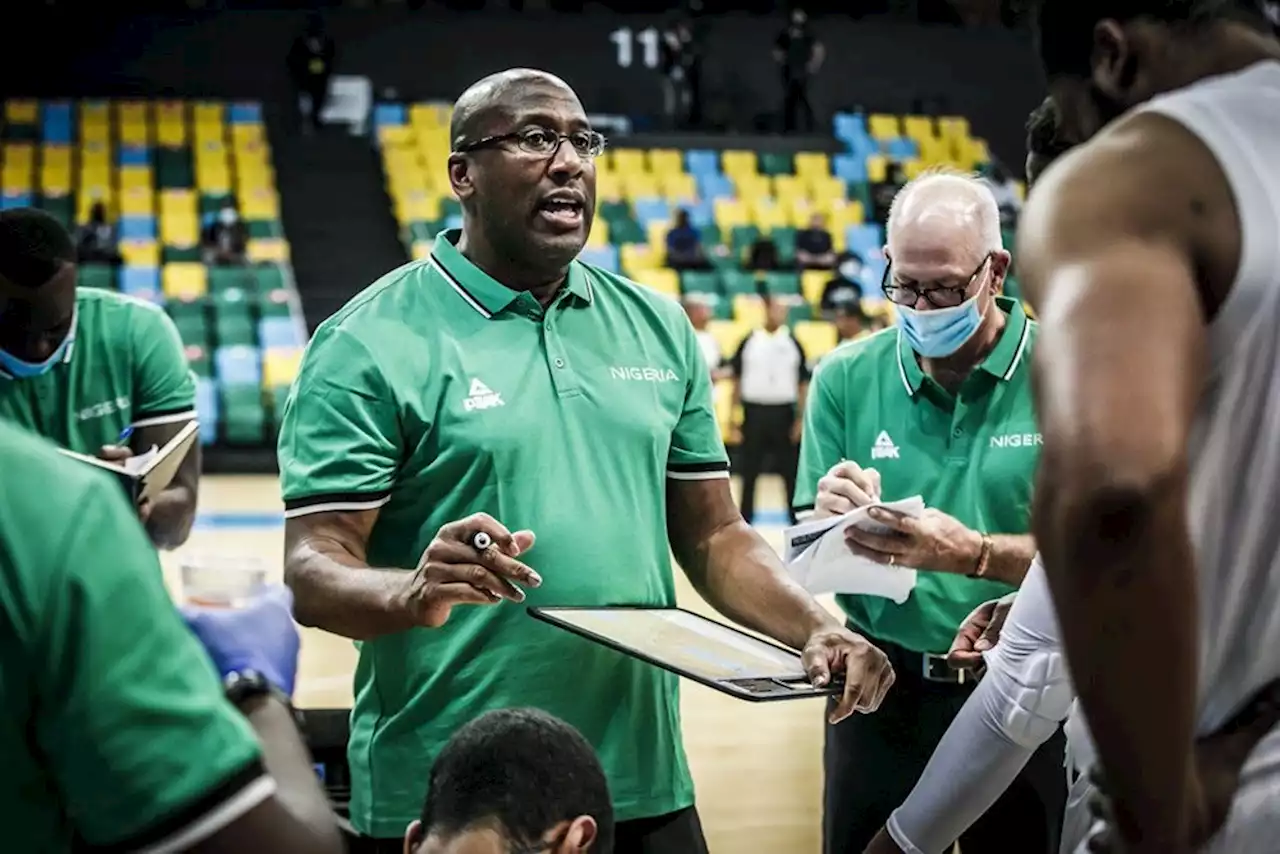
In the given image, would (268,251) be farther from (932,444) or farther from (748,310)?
(932,444)

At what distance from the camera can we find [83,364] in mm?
4070

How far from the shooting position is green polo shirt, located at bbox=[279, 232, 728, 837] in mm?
2676

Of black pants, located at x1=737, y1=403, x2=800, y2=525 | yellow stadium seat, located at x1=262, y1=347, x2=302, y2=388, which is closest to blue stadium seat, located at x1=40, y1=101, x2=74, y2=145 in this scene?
yellow stadium seat, located at x1=262, y1=347, x2=302, y2=388

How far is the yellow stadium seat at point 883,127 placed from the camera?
19266 millimetres

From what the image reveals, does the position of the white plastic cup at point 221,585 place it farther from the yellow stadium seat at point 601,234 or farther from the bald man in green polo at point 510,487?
the yellow stadium seat at point 601,234

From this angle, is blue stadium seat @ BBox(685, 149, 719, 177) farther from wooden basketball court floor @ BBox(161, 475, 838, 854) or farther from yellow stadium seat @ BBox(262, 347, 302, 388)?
wooden basketball court floor @ BBox(161, 475, 838, 854)

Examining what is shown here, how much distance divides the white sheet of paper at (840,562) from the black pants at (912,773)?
21cm

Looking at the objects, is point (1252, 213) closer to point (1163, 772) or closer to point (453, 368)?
point (1163, 772)

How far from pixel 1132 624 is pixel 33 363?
10.7 feet

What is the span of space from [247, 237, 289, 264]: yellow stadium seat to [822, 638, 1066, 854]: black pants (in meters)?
12.2

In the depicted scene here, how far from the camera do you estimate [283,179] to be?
17156mm

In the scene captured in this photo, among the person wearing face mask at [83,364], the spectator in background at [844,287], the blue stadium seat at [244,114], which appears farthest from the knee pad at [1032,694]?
the blue stadium seat at [244,114]

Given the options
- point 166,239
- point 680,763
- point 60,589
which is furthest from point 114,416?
point 166,239

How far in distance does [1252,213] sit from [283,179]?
651 inches
